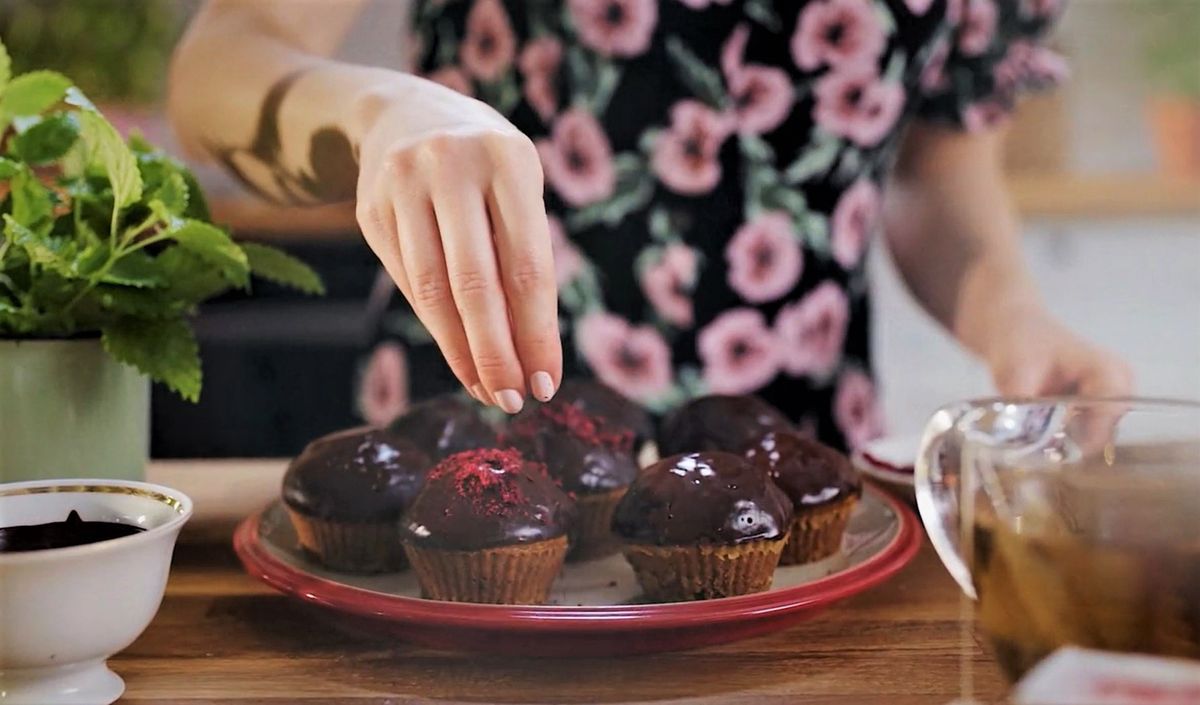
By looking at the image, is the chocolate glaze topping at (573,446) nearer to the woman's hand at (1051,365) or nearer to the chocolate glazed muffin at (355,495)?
the chocolate glazed muffin at (355,495)

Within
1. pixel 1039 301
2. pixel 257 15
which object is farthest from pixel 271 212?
pixel 1039 301

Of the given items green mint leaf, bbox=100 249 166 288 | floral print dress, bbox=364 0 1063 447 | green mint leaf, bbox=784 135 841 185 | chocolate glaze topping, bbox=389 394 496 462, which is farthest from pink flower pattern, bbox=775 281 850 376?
green mint leaf, bbox=100 249 166 288

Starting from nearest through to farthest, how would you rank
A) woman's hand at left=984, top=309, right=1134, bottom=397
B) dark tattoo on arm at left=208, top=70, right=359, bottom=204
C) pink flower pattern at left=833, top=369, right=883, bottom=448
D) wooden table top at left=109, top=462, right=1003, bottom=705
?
1. wooden table top at left=109, top=462, right=1003, bottom=705
2. dark tattoo on arm at left=208, top=70, right=359, bottom=204
3. woman's hand at left=984, top=309, right=1134, bottom=397
4. pink flower pattern at left=833, top=369, right=883, bottom=448

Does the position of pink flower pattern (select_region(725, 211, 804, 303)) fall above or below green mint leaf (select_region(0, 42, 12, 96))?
below

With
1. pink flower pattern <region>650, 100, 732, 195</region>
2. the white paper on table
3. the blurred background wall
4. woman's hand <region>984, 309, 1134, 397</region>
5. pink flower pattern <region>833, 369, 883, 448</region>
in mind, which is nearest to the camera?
the white paper on table

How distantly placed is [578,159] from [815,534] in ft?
1.81

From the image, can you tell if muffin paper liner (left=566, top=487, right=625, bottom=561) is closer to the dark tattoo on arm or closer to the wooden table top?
the wooden table top

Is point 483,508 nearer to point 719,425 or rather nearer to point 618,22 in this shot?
point 719,425

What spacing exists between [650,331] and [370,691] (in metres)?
0.67

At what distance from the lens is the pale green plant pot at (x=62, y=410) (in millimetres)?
631

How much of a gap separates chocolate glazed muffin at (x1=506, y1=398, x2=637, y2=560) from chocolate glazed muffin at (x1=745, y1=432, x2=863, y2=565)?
0.28 ft

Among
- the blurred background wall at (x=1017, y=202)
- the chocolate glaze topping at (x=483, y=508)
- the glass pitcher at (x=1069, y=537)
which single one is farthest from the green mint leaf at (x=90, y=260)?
the blurred background wall at (x=1017, y=202)

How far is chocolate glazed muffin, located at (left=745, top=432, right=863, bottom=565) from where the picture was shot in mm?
646

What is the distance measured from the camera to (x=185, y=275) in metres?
0.63
